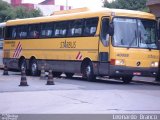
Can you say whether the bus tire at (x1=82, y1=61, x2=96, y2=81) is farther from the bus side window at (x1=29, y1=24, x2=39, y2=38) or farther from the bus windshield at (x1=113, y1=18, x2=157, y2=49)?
the bus side window at (x1=29, y1=24, x2=39, y2=38)

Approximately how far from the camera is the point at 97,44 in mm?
25016

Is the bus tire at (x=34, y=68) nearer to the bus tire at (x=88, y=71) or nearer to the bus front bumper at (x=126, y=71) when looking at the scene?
the bus tire at (x=88, y=71)

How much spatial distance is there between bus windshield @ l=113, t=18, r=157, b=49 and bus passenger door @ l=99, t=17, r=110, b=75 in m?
0.52

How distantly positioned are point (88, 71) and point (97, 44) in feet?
4.94

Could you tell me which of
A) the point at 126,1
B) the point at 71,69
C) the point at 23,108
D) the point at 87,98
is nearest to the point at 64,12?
the point at 71,69

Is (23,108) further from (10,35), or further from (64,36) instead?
(10,35)

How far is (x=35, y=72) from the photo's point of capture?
30922mm

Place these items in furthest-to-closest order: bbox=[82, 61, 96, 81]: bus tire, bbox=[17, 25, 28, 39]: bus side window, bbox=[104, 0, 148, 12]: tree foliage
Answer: bbox=[104, 0, 148, 12]: tree foliage → bbox=[17, 25, 28, 39]: bus side window → bbox=[82, 61, 96, 81]: bus tire

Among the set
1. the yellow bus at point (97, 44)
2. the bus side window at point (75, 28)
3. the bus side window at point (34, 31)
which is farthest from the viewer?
the bus side window at point (34, 31)

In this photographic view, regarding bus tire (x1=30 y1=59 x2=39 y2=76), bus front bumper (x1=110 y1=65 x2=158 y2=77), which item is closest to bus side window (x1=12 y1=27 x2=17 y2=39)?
bus tire (x1=30 y1=59 x2=39 y2=76)

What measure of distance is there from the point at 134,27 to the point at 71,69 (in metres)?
4.44

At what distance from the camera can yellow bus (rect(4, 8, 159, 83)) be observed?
2406 centimetres

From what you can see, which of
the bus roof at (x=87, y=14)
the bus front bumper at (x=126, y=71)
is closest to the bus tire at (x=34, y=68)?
the bus roof at (x=87, y=14)

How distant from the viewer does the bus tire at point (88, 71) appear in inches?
1004
